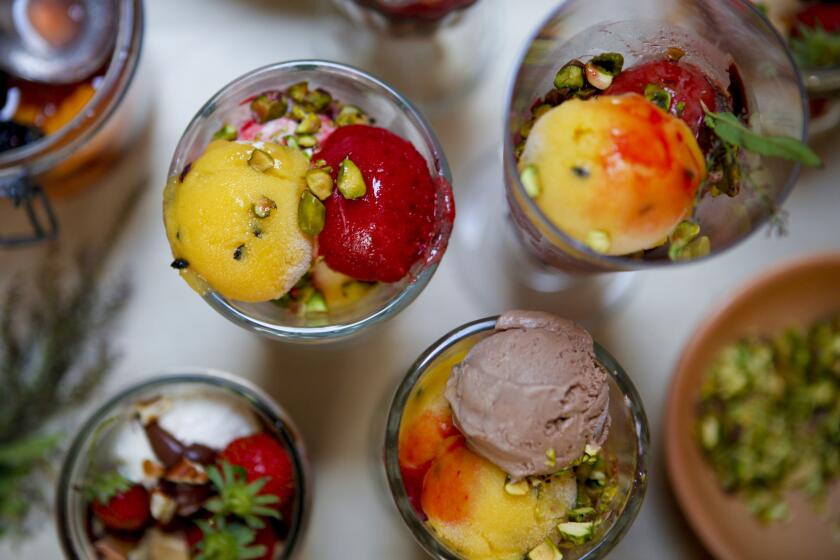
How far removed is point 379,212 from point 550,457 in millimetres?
313

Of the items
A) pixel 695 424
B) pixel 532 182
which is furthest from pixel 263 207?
pixel 695 424

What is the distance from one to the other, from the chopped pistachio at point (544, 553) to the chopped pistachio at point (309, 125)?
54 cm

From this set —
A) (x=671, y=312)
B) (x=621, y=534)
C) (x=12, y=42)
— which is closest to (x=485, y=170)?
(x=671, y=312)

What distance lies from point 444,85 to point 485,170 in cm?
14

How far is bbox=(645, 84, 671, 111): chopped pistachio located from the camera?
95 centimetres

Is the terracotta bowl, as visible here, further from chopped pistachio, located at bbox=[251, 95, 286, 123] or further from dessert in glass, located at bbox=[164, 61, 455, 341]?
chopped pistachio, located at bbox=[251, 95, 286, 123]

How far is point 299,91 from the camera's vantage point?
1022 mm

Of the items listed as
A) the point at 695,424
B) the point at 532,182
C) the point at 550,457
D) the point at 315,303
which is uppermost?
the point at 532,182

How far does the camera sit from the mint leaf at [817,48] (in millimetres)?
1191

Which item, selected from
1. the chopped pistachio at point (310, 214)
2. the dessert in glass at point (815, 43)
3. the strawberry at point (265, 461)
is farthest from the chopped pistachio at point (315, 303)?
the dessert in glass at point (815, 43)

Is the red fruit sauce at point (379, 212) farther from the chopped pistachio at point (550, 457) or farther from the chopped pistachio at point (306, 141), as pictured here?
the chopped pistachio at point (550, 457)

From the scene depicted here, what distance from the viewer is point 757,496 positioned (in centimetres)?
129

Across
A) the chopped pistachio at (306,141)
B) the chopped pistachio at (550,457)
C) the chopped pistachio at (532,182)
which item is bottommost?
the chopped pistachio at (550,457)

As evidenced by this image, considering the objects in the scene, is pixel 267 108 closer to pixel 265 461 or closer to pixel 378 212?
pixel 378 212
